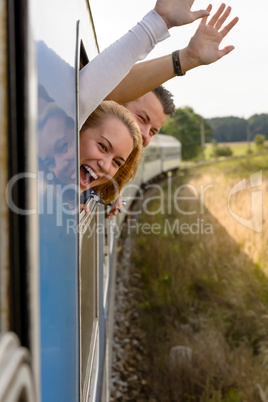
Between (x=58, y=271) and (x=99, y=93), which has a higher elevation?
(x=99, y=93)

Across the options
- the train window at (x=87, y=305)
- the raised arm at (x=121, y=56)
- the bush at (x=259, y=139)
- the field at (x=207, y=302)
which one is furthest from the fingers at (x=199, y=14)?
the bush at (x=259, y=139)

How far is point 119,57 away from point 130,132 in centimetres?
57

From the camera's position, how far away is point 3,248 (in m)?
0.64

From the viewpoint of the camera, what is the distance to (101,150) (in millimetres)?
1968

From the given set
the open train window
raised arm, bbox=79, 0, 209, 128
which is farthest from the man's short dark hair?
raised arm, bbox=79, 0, 209, 128

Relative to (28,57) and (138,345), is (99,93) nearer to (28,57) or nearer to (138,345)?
(28,57)

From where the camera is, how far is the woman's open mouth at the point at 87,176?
6.51 feet


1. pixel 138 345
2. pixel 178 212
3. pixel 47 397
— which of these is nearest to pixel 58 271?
pixel 47 397

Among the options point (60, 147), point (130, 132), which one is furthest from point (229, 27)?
point (60, 147)

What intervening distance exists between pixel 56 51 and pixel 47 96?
0.61ft

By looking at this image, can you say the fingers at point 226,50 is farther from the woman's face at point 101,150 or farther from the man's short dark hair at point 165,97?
the man's short dark hair at point 165,97

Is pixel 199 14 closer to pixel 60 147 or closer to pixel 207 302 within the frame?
pixel 60 147

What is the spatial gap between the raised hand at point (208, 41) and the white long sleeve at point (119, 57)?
35cm

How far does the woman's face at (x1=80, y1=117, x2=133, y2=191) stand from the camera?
196cm
